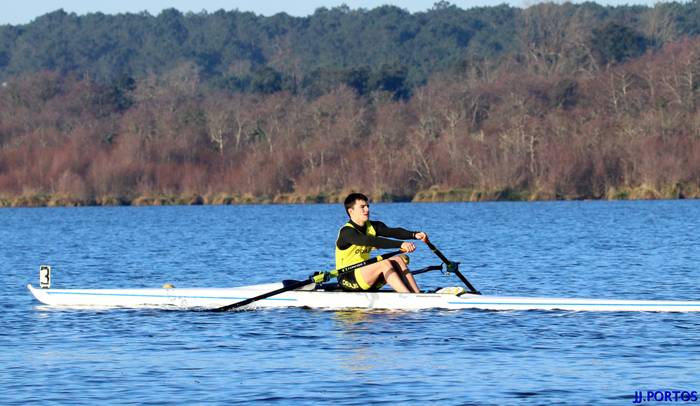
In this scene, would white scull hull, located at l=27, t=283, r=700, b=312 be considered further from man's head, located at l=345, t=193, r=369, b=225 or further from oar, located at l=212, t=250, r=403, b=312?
man's head, located at l=345, t=193, r=369, b=225

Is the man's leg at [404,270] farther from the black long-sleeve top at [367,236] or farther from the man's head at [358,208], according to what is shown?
the man's head at [358,208]

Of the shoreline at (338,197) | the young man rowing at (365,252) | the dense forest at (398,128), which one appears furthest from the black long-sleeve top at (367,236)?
the shoreline at (338,197)

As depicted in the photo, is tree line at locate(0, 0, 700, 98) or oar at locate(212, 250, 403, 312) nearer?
oar at locate(212, 250, 403, 312)

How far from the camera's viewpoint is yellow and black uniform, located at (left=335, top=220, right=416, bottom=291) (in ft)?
63.3

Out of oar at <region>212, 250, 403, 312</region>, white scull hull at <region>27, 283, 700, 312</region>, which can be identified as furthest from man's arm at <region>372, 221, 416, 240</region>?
white scull hull at <region>27, 283, 700, 312</region>

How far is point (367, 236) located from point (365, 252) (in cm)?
54

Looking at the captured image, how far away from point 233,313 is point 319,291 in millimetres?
1375

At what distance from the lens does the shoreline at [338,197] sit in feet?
266

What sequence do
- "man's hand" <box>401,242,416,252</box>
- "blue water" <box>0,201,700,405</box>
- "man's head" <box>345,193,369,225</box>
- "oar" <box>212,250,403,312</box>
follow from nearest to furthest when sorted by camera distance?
"blue water" <box>0,201,700,405</box>
"man's hand" <box>401,242,416,252</box>
"man's head" <box>345,193,369,225</box>
"oar" <box>212,250,403,312</box>

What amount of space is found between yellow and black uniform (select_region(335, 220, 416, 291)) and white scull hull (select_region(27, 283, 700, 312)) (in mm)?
174

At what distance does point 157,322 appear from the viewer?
1947 cm

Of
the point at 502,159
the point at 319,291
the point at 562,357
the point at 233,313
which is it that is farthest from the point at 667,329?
the point at 502,159

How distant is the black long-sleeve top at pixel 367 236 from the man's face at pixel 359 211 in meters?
0.09

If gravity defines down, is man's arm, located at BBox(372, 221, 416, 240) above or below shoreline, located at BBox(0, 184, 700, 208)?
above
